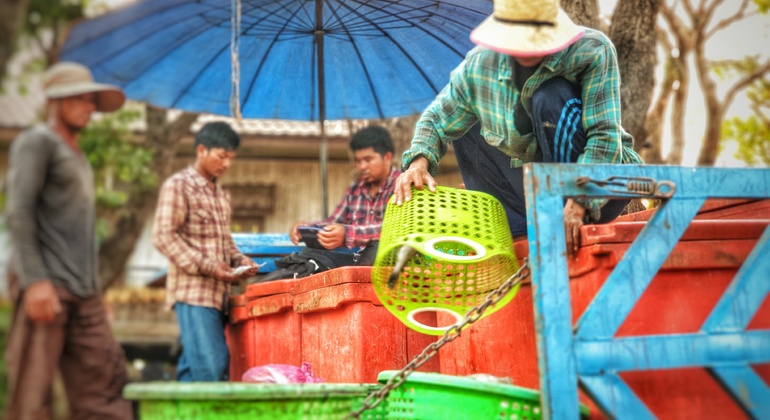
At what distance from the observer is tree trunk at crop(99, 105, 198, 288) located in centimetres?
862

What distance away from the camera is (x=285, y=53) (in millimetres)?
5441

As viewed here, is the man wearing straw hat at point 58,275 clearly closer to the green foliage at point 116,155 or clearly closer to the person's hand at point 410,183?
the person's hand at point 410,183

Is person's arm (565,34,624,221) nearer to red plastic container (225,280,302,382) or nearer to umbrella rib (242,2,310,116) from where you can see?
red plastic container (225,280,302,382)

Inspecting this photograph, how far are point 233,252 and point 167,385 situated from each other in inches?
111

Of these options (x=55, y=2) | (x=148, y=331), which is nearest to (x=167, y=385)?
(x=55, y=2)

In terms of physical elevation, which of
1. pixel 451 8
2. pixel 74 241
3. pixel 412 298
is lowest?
pixel 412 298

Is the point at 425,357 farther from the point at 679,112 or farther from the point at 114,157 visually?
the point at 679,112

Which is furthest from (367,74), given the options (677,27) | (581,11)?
(677,27)

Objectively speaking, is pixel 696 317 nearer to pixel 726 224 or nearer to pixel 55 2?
pixel 726 224

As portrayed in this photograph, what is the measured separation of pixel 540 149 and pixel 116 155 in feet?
22.5

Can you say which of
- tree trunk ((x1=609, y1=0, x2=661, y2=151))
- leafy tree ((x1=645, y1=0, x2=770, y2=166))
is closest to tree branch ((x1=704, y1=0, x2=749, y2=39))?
leafy tree ((x1=645, y1=0, x2=770, y2=166))

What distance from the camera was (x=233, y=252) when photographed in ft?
15.9

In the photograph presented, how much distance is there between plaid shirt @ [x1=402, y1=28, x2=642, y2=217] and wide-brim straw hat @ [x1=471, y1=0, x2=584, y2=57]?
0.50 feet

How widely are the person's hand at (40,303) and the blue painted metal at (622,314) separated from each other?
235 centimetres
